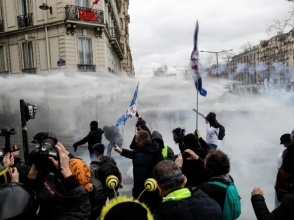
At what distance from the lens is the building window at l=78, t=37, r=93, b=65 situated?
17.7 meters

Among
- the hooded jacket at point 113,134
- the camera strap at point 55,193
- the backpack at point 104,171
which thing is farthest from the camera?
the hooded jacket at point 113,134

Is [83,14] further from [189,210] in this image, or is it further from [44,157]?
[189,210]

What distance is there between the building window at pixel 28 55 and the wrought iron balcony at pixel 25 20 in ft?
3.73

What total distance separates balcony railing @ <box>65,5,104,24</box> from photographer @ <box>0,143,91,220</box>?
1609 centimetres

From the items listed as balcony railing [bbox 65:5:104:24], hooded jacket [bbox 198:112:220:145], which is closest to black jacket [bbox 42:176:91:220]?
hooded jacket [bbox 198:112:220:145]

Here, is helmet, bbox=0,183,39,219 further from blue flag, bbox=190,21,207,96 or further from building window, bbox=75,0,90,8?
building window, bbox=75,0,90,8

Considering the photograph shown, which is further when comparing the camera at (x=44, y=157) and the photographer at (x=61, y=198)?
the camera at (x=44, y=157)


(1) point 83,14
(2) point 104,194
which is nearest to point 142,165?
(2) point 104,194

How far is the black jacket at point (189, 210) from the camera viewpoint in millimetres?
2078

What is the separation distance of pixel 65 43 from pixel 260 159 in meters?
13.0

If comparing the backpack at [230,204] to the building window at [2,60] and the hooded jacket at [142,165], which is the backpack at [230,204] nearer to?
the hooded jacket at [142,165]

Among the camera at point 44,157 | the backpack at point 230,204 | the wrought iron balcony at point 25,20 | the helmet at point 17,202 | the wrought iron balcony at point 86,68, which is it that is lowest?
the backpack at point 230,204

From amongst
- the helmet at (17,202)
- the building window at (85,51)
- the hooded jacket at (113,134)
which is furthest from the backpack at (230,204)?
the building window at (85,51)

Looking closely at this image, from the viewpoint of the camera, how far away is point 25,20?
707 inches
